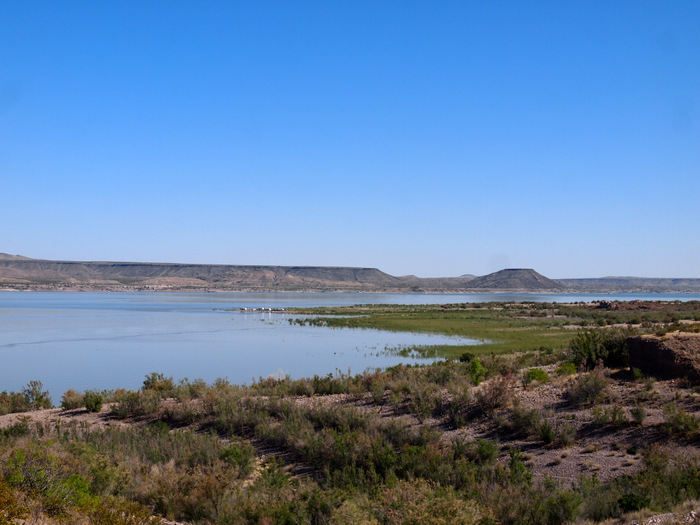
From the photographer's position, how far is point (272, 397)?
15.5 meters

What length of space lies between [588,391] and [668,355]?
2.97 metres

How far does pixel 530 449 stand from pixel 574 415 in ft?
5.81

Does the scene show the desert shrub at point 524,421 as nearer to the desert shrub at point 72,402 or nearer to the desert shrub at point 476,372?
the desert shrub at point 476,372

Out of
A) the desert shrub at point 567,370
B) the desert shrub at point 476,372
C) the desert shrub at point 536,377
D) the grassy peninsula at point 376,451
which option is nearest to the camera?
the grassy peninsula at point 376,451

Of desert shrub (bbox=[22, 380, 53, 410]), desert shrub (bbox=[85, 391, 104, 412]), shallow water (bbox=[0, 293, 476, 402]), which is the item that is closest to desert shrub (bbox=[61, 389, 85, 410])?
desert shrub (bbox=[85, 391, 104, 412])

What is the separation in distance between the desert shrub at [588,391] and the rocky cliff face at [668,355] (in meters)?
2.24

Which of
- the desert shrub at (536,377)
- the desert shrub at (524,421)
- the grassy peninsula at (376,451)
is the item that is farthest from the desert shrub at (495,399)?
the desert shrub at (536,377)

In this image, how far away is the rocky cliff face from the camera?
46.9 ft

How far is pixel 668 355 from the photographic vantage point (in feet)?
48.3

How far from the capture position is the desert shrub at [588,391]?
1316 cm

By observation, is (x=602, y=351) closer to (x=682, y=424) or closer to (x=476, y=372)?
(x=476, y=372)

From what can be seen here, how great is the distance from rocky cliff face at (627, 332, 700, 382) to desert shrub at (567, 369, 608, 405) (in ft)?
7.35

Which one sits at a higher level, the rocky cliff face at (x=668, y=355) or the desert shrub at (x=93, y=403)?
the rocky cliff face at (x=668, y=355)

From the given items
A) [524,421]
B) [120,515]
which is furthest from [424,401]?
[120,515]
